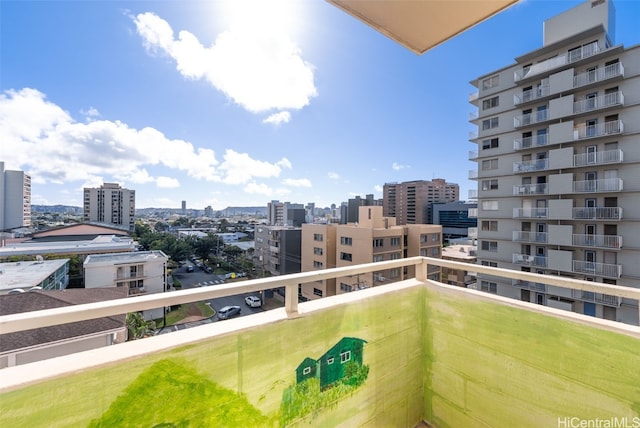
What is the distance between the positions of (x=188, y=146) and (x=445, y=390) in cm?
1938

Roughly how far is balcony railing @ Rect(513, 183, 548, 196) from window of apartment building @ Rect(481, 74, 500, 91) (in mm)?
5109

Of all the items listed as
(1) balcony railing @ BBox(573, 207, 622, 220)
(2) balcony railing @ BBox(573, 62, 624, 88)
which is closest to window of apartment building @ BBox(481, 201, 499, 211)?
(1) balcony railing @ BBox(573, 207, 622, 220)

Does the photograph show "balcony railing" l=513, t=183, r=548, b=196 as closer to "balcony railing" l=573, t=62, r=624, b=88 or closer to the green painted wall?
"balcony railing" l=573, t=62, r=624, b=88

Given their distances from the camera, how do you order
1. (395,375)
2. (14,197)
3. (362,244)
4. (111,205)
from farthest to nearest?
(111,205) < (362,244) < (14,197) < (395,375)

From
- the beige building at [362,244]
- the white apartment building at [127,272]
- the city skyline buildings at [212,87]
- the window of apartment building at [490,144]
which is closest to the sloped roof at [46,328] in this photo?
the city skyline buildings at [212,87]

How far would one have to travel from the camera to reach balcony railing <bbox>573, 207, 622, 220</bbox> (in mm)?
9180

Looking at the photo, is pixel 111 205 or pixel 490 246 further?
pixel 111 205

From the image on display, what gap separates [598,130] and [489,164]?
149 inches

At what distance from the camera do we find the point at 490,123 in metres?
12.6

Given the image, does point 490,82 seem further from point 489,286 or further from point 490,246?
point 489,286

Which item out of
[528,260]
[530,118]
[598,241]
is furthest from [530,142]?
[528,260]

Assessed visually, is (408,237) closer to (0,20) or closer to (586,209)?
(586,209)

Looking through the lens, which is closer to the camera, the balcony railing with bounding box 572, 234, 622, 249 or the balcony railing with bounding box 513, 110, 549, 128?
the balcony railing with bounding box 572, 234, 622, 249

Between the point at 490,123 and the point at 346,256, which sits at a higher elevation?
the point at 490,123
